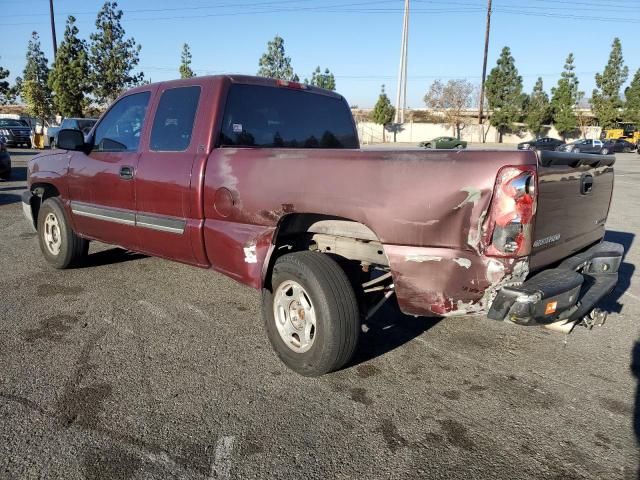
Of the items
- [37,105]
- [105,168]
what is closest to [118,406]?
[105,168]

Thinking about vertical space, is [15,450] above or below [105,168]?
below

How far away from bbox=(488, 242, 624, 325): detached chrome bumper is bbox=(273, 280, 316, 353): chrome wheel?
115 centimetres

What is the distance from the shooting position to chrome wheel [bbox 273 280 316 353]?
3.26 metres

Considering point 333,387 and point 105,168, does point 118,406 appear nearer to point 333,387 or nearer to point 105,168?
point 333,387

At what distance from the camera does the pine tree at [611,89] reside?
59.2 m

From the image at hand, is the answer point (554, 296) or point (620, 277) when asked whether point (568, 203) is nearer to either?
point (554, 296)

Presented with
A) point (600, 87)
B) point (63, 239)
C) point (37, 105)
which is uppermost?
point (600, 87)

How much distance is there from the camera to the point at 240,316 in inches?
174

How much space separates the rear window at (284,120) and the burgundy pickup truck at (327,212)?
0.01m

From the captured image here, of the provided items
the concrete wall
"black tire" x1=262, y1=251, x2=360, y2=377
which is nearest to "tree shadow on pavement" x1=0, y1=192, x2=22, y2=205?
"black tire" x1=262, y1=251, x2=360, y2=377

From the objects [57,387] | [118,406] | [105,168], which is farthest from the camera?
[105,168]

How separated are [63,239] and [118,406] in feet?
10.4

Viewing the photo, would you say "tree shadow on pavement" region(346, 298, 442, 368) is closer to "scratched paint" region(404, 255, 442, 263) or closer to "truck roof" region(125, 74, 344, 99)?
"scratched paint" region(404, 255, 442, 263)

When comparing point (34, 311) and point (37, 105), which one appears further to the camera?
point (37, 105)
